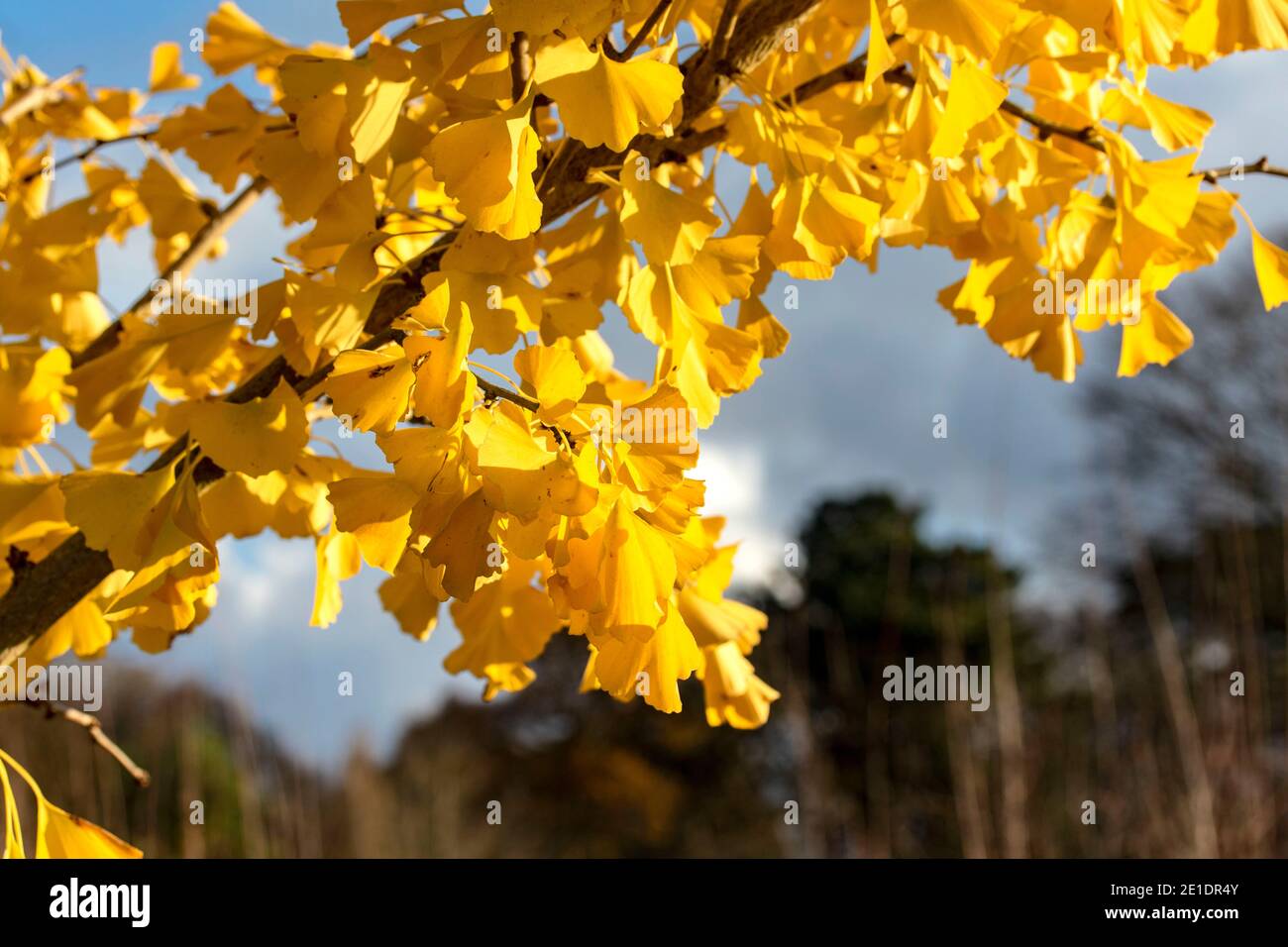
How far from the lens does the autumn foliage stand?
456mm

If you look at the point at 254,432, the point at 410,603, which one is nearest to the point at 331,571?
the point at 410,603

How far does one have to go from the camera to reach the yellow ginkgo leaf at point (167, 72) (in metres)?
1.20

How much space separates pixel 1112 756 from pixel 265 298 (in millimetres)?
3887

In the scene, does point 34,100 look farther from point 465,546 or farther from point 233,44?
point 465,546

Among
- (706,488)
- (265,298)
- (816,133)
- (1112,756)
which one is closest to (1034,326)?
(816,133)

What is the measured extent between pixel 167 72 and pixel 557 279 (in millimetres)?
869

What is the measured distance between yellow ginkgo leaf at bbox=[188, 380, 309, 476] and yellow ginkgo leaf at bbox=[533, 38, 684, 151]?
0.63 feet

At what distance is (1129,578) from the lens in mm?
7973

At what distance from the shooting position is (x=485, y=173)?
0.46m

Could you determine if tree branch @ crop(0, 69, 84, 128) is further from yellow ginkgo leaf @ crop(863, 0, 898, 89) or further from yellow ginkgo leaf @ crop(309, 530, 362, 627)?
yellow ginkgo leaf @ crop(863, 0, 898, 89)

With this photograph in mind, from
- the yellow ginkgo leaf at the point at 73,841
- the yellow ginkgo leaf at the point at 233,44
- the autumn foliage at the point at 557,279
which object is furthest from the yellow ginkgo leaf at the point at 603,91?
the yellow ginkgo leaf at the point at 73,841

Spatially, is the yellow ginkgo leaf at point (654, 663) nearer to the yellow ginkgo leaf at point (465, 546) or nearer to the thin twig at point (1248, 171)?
the yellow ginkgo leaf at point (465, 546)
